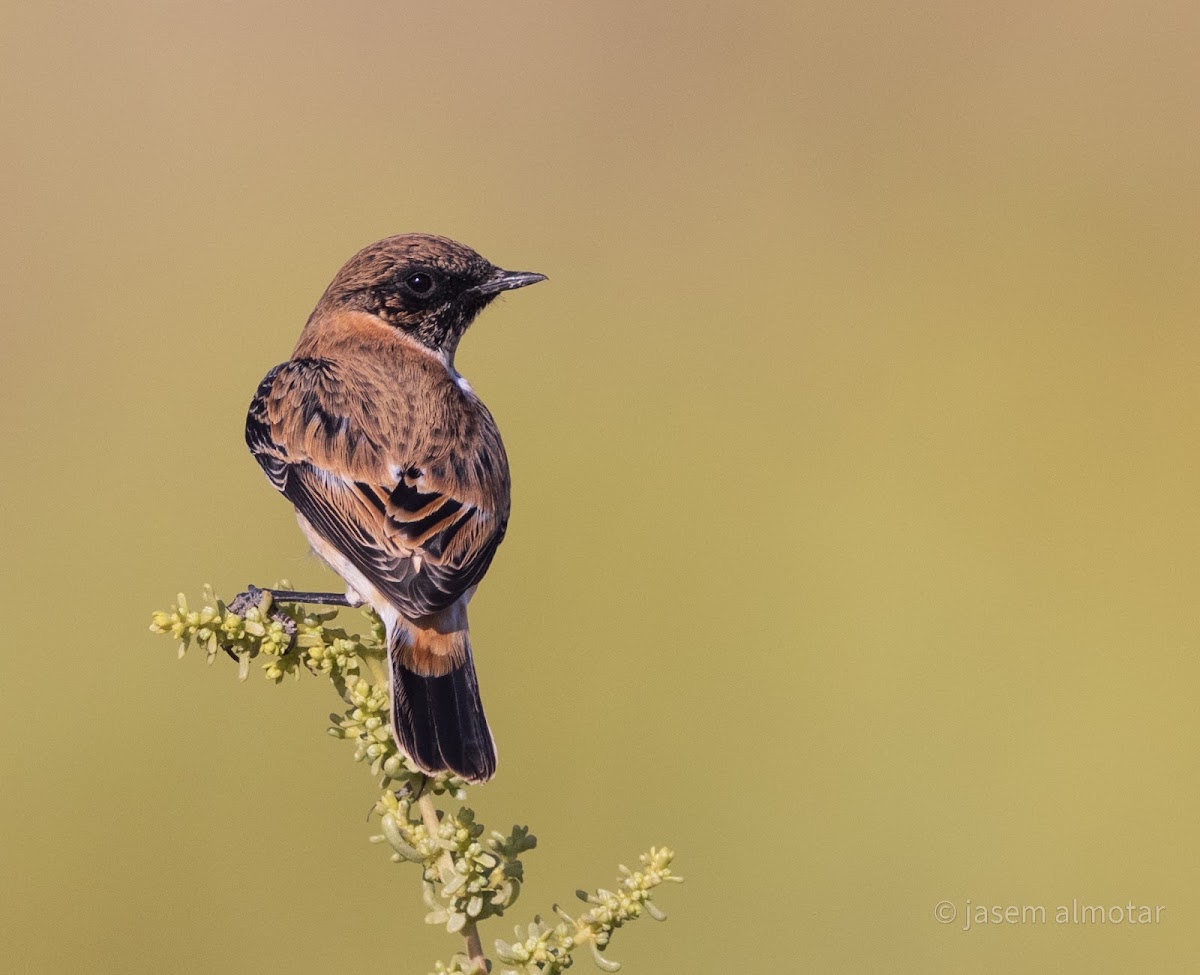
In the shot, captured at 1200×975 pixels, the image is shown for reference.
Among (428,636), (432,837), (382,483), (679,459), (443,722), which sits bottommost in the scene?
(432,837)

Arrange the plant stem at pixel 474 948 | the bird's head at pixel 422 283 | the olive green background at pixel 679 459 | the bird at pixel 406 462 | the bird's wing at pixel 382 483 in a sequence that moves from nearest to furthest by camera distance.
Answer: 1. the plant stem at pixel 474 948
2. the bird at pixel 406 462
3. the bird's wing at pixel 382 483
4. the bird's head at pixel 422 283
5. the olive green background at pixel 679 459

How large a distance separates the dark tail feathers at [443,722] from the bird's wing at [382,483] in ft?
0.62

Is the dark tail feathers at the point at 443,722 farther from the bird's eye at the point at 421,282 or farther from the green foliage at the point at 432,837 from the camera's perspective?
the bird's eye at the point at 421,282

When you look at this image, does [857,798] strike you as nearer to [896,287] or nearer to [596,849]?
[596,849]

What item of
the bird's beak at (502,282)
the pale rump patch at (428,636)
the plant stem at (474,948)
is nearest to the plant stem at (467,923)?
the plant stem at (474,948)

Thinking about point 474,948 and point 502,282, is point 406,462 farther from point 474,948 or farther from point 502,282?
point 474,948

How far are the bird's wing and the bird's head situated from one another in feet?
1.33

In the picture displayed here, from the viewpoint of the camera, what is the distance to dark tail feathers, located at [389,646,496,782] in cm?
304

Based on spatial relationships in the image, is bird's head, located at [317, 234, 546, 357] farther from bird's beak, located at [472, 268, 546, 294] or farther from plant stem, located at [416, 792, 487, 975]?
plant stem, located at [416, 792, 487, 975]

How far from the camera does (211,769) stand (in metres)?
5.80

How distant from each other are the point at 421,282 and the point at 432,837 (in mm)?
2985

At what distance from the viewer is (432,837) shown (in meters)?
2.32

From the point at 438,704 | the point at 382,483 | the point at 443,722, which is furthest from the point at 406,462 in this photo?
the point at 443,722

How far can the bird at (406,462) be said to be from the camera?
12.2 ft
